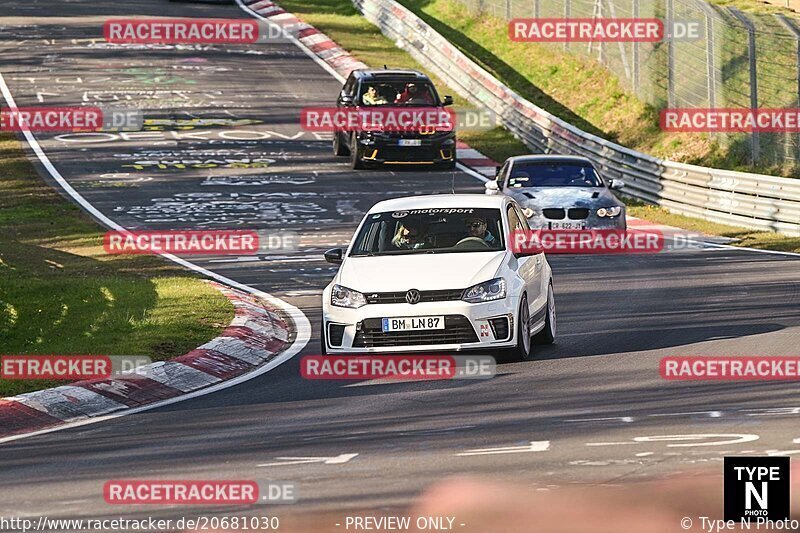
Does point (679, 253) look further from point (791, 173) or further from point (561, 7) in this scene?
point (561, 7)

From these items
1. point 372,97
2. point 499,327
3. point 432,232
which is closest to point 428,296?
point 499,327

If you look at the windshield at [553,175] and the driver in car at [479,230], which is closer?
the driver in car at [479,230]

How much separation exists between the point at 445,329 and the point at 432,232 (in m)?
1.52

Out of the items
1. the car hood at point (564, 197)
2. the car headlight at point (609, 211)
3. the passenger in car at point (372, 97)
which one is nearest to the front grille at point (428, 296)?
the car hood at point (564, 197)

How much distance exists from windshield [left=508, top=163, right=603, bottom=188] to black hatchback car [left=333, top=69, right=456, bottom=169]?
6501mm

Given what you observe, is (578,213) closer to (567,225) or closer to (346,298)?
(567,225)

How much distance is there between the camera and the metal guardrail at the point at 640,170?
26.8 m

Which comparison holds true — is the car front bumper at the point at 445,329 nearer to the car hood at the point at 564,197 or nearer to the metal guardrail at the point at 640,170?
the car hood at the point at 564,197

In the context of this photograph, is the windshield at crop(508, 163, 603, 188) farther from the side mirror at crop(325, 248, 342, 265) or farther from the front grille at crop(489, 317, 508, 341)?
the front grille at crop(489, 317, 508, 341)

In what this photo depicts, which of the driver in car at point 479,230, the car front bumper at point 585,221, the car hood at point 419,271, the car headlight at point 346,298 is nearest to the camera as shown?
the car hood at point 419,271

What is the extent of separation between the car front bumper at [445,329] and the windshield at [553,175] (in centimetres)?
1239

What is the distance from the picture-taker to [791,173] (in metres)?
29.3

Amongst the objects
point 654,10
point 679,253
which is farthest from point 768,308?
point 654,10

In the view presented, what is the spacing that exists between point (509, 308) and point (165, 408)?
3207 mm
